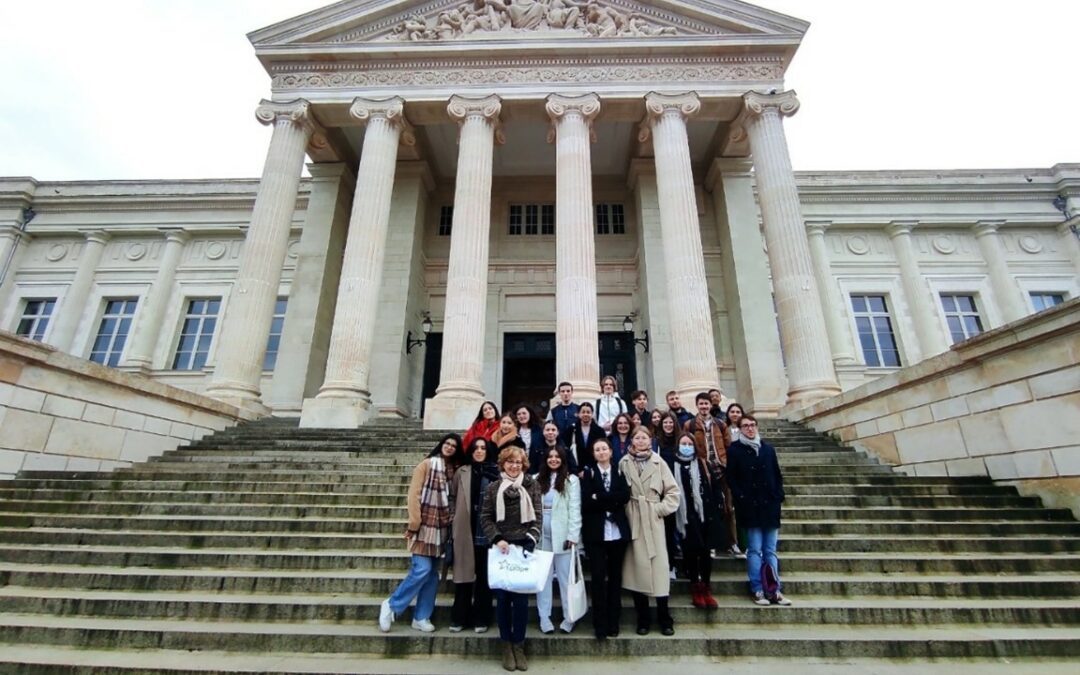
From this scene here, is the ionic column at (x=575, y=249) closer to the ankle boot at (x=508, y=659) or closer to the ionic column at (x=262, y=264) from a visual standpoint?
the ionic column at (x=262, y=264)

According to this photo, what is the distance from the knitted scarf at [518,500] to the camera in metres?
3.99

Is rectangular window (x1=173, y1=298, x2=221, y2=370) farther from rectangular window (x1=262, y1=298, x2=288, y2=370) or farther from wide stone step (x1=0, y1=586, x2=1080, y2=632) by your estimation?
wide stone step (x1=0, y1=586, x2=1080, y2=632)

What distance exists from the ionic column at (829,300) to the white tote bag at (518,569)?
19165 millimetres

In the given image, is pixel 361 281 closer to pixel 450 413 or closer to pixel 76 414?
pixel 450 413

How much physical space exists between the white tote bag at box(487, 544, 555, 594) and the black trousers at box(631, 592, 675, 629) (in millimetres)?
906

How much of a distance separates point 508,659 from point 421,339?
1438 centimetres

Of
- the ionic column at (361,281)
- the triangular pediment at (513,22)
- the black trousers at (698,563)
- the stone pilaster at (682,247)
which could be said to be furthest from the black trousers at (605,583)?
the triangular pediment at (513,22)

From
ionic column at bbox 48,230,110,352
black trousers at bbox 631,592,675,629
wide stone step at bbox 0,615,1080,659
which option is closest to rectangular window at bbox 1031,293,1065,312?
wide stone step at bbox 0,615,1080,659

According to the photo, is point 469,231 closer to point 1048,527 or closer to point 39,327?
point 1048,527

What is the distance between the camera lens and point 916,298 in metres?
20.8

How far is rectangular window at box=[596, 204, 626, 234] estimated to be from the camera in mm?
18891

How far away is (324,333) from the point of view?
53.5ft

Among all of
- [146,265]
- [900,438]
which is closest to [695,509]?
[900,438]

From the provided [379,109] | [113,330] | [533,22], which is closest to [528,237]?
[379,109]
